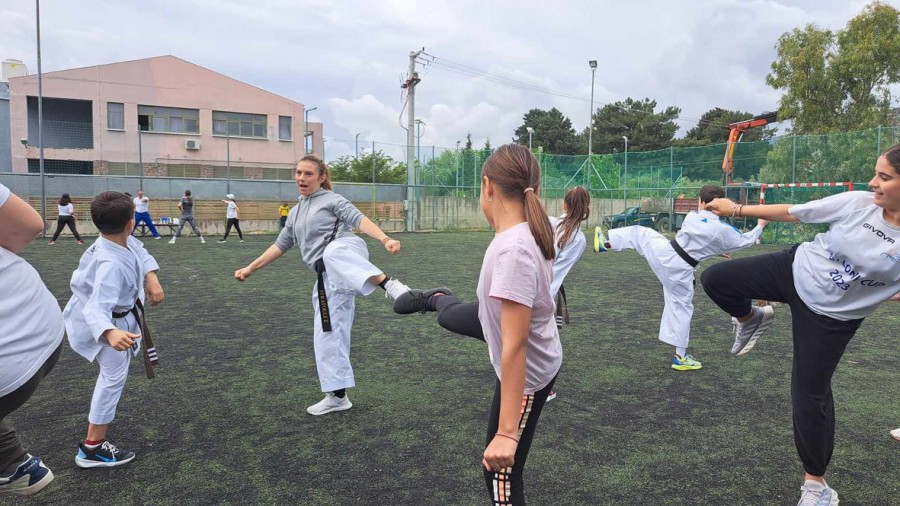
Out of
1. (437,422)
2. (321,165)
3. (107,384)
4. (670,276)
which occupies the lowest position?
(437,422)

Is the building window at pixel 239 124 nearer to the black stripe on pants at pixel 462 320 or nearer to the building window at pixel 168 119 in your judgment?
the building window at pixel 168 119

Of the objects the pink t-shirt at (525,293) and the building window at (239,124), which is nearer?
the pink t-shirt at (525,293)

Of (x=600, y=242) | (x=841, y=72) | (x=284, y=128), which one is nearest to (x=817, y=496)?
(x=600, y=242)

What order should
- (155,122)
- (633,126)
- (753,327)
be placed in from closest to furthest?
(753,327) → (155,122) → (633,126)

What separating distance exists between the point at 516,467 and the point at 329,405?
245cm

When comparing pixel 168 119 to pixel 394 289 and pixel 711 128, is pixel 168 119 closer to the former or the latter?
pixel 394 289

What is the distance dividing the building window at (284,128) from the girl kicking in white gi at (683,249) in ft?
124

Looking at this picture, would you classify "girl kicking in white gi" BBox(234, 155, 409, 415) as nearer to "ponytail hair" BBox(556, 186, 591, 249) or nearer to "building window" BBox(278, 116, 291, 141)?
"ponytail hair" BBox(556, 186, 591, 249)

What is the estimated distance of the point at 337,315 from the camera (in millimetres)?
4277

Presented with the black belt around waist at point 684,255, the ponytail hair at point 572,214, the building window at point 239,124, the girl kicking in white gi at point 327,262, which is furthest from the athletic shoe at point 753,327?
the building window at point 239,124

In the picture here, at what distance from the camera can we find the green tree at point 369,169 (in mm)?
33375

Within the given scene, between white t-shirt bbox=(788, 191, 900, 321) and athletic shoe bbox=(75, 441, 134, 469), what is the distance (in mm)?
3977

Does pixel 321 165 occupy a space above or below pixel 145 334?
above

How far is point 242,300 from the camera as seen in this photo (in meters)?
8.88
